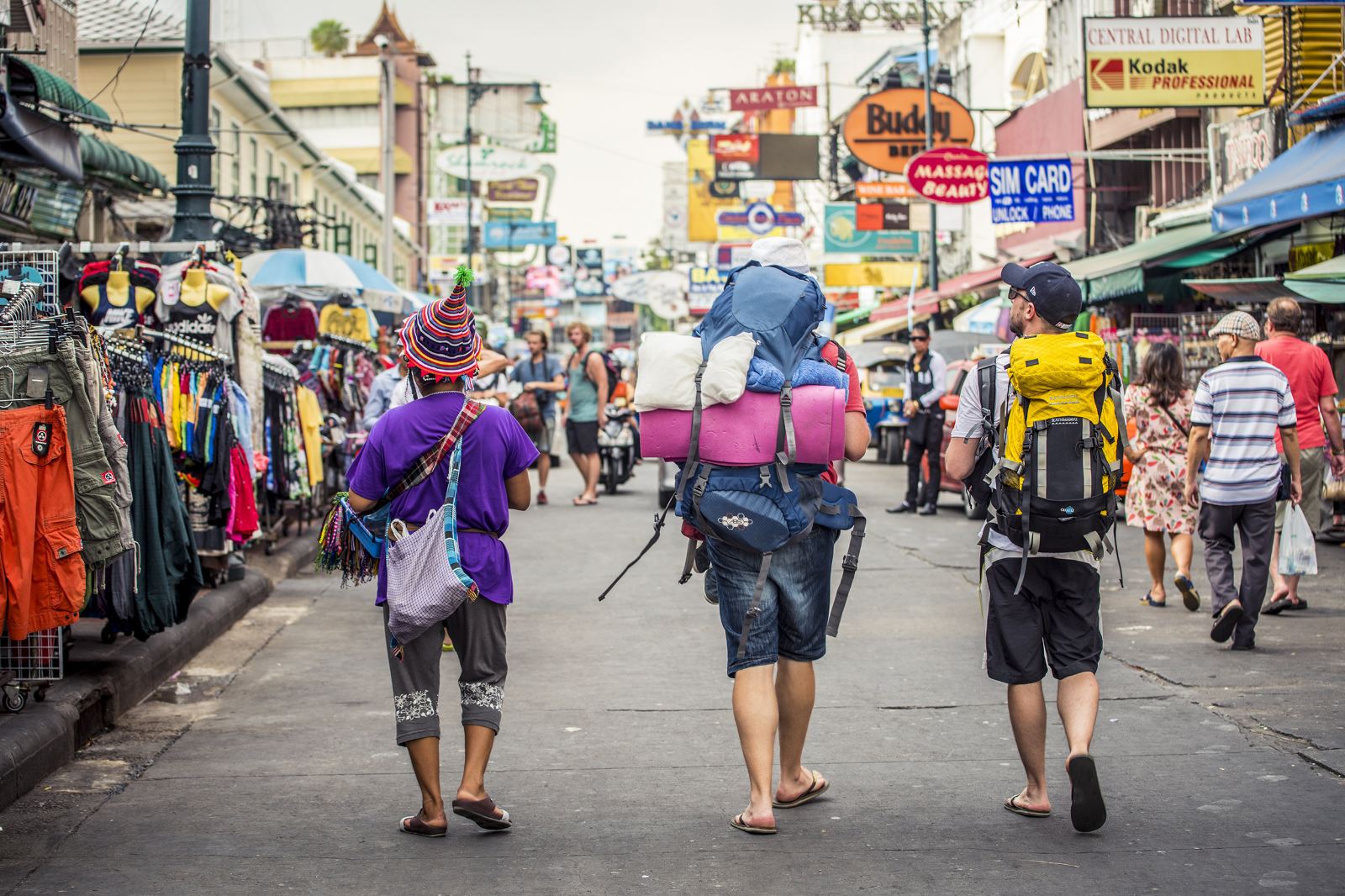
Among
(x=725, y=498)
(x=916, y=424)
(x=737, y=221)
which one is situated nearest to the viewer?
(x=725, y=498)

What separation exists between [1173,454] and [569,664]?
13.8 feet

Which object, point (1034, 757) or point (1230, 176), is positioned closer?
point (1034, 757)

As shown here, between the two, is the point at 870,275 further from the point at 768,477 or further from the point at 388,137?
the point at 768,477

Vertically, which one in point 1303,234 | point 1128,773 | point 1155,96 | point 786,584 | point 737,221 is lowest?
point 1128,773

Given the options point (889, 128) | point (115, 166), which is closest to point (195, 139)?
point (115, 166)

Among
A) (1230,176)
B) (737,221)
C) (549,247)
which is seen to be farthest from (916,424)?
(549,247)

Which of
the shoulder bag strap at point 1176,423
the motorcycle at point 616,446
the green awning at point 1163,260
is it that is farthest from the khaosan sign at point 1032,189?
the shoulder bag strap at point 1176,423

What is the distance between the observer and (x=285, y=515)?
47.2 ft

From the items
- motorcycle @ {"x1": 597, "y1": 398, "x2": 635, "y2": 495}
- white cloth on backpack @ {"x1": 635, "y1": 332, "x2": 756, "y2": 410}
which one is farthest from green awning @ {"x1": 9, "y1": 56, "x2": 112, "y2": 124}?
white cloth on backpack @ {"x1": 635, "y1": 332, "x2": 756, "y2": 410}

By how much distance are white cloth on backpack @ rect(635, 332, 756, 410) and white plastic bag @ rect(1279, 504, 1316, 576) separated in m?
5.49

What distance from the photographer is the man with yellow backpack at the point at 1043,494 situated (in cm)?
554

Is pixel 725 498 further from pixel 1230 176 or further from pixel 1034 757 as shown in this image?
pixel 1230 176

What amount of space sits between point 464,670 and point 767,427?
137 centimetres

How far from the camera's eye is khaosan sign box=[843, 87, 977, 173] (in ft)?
102
